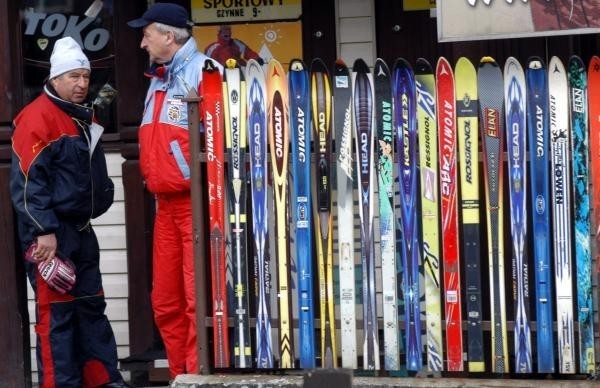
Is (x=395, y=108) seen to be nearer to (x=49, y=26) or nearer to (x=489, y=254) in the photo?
(x=489, y=254)

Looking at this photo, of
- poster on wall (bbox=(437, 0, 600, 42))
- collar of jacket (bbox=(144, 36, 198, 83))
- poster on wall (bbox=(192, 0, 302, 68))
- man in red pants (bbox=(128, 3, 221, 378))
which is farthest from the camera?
poster on wall (bbox=(192, 0, 302, 68))

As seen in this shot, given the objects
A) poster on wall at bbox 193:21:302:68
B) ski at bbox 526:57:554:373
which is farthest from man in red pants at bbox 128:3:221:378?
ski at bbox 526:57:554:373

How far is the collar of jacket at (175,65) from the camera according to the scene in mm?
6977

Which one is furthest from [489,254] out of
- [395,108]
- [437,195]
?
[395,108]

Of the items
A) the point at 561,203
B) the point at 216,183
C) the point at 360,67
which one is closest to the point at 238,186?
the point at 216,183

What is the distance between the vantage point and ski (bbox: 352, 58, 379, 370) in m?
6.12

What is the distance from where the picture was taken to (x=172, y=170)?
6.80 meters

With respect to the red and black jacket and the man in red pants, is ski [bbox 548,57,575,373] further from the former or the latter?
the red and black jacket

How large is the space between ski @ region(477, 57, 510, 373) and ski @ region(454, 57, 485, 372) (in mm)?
41

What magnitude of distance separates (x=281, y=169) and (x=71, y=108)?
1.53 m

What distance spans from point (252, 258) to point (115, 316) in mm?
2342

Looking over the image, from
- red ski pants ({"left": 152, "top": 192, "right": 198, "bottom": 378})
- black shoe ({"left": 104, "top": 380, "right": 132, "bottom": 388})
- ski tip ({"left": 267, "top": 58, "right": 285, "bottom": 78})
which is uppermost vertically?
ski tip ({"left": 267, "top": 58, "right": 285, "bottom": 78})

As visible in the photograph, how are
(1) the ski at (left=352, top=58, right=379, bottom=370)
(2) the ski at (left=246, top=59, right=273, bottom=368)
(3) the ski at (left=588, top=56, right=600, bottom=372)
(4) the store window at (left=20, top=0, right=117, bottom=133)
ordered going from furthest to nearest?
(4) the store window at (left=20, top=0, right=117, bottom=133) → (2) the ski at (left=246, top=59, right=273, bottom=368) → (1) the ski at (left=352, top=58, right=379, bottom=370) → (3) the ski at (left=588, top=56, right=600, bottom=372)

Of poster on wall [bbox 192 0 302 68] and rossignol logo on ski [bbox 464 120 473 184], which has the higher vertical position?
poster on wall [bbox 192 0 302 68]
